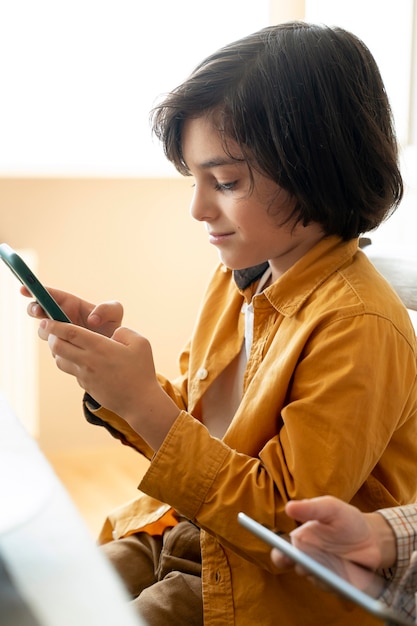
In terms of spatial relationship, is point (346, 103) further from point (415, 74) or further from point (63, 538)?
point (415, 74)

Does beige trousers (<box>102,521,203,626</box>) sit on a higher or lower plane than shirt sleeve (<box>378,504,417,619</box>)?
lower

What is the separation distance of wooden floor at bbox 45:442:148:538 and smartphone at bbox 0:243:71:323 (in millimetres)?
1343

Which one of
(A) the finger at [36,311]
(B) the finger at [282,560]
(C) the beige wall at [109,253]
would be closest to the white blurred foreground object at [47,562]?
(B) the finger at [282,560]

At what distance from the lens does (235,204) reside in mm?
1062

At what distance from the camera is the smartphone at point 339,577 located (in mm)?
464

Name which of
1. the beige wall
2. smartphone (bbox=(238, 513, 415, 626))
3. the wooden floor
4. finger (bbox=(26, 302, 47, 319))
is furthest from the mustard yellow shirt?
the beige wall

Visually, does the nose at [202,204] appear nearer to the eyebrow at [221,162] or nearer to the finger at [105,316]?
the eyebrow at [221,162]

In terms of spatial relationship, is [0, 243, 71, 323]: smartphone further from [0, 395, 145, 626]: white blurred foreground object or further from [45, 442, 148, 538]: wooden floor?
[45, 442, 148, 538]: wooden floor

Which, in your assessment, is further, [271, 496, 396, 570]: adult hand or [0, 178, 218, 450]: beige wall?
[0, 178, 218, 450]: beige wall

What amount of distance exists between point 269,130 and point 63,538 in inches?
22.4

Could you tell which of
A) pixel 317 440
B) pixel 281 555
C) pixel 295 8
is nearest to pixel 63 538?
pixel 281 555

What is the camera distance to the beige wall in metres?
2.48

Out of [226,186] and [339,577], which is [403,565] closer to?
[339,577]

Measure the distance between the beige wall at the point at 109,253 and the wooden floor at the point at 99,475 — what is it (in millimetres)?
40
